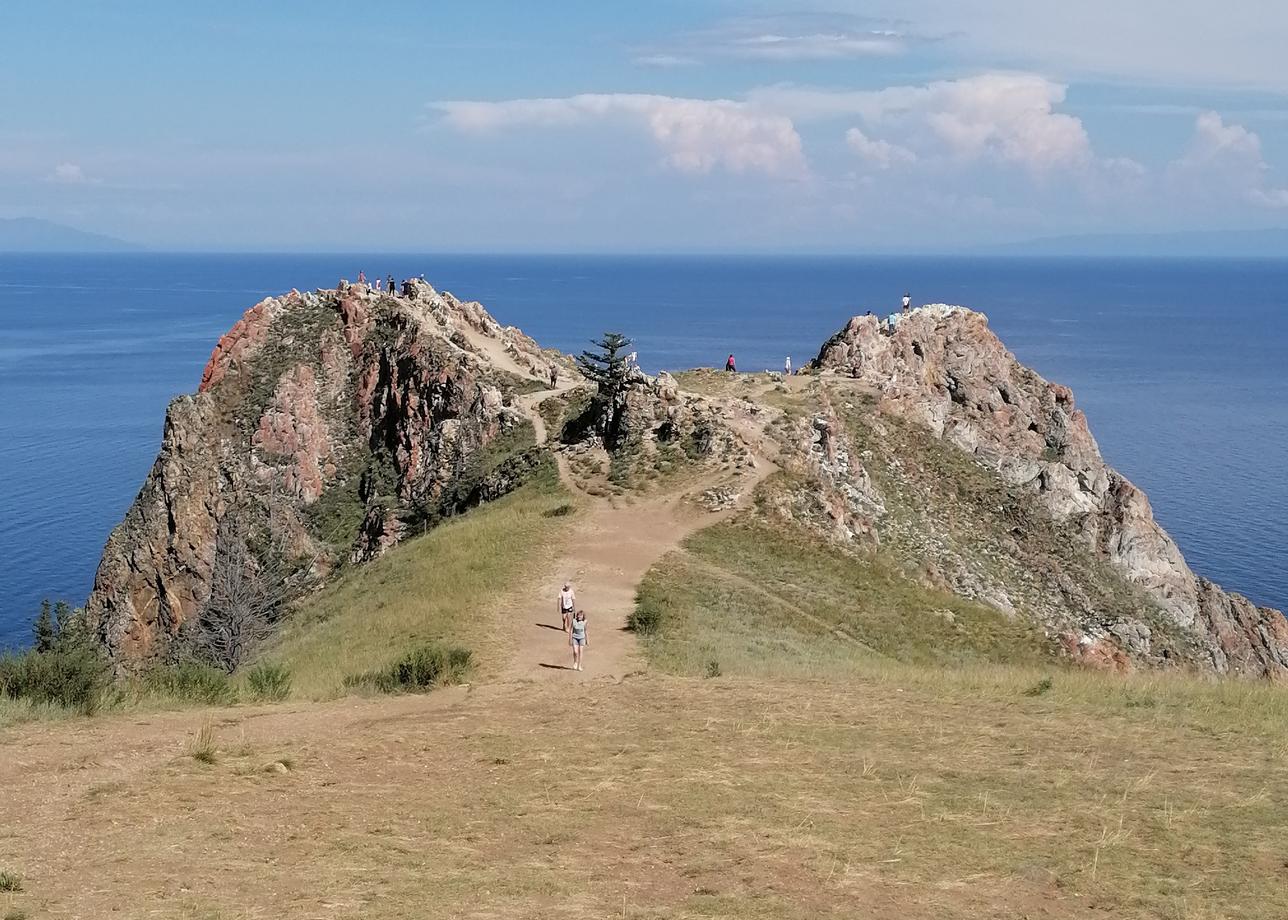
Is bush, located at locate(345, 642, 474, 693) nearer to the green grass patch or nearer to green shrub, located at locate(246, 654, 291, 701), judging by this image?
green shrub, located at locate(246, 654, 291, 701)

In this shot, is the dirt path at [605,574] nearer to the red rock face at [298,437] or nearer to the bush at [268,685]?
the bush at [268,685]

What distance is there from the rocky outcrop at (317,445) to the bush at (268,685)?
27.2 metres

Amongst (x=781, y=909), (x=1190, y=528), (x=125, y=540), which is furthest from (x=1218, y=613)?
(x=125, y=540)

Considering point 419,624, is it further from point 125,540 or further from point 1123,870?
point 125,540

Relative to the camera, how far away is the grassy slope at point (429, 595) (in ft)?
100

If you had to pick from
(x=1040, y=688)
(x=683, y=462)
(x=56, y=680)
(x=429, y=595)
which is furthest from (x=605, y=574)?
(x=56, y=680)

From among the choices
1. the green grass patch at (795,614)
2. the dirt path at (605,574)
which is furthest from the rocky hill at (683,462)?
the green grass patch at (795,614)

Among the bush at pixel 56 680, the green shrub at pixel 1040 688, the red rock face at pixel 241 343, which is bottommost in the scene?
the green shrub at pixel 1040 688

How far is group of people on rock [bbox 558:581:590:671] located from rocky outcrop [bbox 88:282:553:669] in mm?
23387

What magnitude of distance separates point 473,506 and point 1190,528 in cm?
6686

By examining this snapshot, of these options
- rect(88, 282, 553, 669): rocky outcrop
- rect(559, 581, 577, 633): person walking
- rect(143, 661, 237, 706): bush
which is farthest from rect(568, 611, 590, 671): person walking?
rect(88, 282, 553, 669): rocky outcrop

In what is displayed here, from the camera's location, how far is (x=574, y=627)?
27953mm

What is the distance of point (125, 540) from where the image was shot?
6353 cm

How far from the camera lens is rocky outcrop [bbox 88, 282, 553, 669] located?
5994cm
